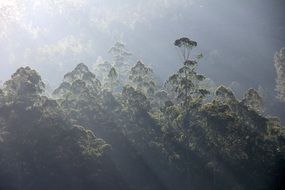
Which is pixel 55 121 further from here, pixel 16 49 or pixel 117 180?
pixel 16 49

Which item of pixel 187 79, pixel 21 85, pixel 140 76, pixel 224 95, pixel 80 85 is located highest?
pixel 140 76

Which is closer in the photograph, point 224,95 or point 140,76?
point 224,95

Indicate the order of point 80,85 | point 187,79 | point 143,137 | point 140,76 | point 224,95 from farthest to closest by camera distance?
point 140,76, point 224,95, point 80,85, point 143,137, point 187,79

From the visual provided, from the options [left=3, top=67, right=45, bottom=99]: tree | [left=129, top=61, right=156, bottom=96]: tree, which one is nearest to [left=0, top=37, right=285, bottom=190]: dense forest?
[left=3, top=67, right=45, bottom=99]: tree

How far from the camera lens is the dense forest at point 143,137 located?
47938 millimetres

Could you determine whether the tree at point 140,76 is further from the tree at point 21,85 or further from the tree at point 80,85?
the tree at point 21,85

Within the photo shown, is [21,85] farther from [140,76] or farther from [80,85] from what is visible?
[140,76]

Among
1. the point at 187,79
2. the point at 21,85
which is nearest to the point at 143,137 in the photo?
the point at 187,79

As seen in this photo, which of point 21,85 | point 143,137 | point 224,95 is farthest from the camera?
point 224,95

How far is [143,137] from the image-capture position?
57.8m

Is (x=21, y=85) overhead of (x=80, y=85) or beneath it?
beneath

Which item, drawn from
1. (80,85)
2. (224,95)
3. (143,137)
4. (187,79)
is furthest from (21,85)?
(224,95)

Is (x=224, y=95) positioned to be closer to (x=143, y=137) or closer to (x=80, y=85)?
(x=143, y=137)

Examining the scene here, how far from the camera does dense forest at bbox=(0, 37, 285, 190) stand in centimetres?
4794
